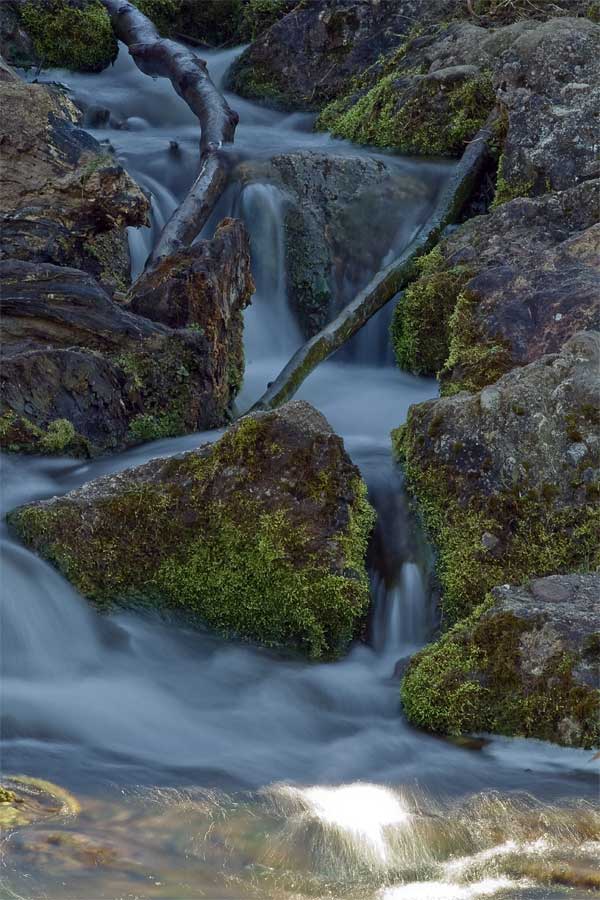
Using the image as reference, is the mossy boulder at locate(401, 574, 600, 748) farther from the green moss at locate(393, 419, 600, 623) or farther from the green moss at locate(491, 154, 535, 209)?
the green moss at locate(491, 154, 535, 209)

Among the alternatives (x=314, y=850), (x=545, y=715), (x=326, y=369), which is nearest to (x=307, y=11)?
(x=326, y=369)

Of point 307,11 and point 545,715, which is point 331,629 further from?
point 307,11

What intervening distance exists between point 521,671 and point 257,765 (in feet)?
3.52

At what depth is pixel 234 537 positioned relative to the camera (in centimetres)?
495

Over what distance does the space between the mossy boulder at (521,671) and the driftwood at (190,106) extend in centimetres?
383

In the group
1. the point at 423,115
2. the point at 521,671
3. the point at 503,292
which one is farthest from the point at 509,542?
the point at 423,115

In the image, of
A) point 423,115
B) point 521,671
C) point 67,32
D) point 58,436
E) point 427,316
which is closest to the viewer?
point 521,671

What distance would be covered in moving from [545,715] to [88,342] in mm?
3773

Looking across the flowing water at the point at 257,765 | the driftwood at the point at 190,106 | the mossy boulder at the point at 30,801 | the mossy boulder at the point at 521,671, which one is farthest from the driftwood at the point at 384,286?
the mossy boulder at the point at 30,801

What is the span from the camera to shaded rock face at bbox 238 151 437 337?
342 inches

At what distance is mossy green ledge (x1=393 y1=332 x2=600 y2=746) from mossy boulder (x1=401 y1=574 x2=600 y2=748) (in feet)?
0.08

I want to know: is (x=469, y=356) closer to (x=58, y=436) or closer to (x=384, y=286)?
(x=384, y=286)

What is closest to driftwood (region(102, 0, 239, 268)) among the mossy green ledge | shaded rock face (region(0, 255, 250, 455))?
shaded rock face (region(0, 255, 250, 455))

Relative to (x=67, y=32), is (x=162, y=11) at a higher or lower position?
higher
